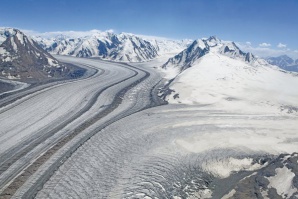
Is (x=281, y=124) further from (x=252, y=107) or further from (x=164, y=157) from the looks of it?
(x=164, y=157)

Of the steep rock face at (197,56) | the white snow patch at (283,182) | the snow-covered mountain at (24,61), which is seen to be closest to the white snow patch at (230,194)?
the white snow patch at (283,182)

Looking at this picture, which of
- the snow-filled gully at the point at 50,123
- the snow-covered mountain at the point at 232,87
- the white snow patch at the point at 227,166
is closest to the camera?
the snow-filled gully at the point at 50,123

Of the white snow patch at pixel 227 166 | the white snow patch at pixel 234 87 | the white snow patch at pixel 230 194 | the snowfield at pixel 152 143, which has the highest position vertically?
the white snow patch at pixel 234 87

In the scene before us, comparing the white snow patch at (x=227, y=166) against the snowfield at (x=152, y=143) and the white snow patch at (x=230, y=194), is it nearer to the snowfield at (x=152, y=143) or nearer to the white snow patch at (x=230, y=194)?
the snowfield at (x=152, y=143)

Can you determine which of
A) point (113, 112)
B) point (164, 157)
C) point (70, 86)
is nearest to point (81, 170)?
point (164, 157)

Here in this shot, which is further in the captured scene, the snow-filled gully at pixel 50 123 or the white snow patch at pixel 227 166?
the white snow patch at pixel 227 166

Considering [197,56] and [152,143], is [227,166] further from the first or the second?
[197,56]
